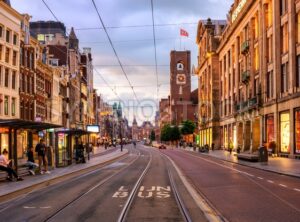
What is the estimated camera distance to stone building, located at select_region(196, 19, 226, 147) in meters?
107

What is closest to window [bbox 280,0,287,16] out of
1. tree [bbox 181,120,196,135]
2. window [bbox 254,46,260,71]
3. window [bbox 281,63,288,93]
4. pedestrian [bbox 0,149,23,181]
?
window [bbox 281,63,288,93]

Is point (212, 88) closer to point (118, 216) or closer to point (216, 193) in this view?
point (216, 193)

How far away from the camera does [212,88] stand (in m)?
106

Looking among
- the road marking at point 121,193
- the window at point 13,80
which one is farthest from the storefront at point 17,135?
the road marking at point 121,193

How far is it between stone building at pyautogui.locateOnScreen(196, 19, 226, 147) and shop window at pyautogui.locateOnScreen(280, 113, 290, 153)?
1941 inches

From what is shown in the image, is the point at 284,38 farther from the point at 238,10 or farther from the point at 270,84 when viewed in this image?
the point at 238,10

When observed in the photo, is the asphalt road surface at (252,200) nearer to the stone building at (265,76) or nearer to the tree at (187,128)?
the stone building at (265,76)

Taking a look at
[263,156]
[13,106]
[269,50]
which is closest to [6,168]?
[263,156]

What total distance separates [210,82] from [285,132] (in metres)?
56.5

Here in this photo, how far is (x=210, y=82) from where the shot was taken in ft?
360

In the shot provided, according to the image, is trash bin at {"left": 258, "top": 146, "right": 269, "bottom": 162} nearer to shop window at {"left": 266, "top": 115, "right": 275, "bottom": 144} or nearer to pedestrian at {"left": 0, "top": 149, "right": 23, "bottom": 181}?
shop window at {"left": 266, "top": 115, "right": 275, "bottom": 144}

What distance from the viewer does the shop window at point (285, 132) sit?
2085 inches

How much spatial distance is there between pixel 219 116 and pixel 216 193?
8729cm

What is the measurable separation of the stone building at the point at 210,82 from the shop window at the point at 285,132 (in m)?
49.3
